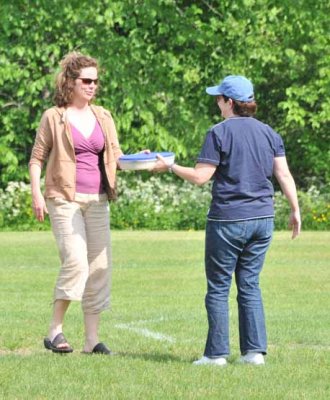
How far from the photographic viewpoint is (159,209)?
95.0 ft

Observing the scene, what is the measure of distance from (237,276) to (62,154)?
145 cm

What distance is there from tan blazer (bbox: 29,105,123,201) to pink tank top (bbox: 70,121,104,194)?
5 cm

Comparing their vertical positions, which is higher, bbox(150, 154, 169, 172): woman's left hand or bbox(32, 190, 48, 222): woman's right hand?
bbox(150, 154, 169, 172): woman's left hand

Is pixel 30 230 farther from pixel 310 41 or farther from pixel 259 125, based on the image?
pixel 259 125

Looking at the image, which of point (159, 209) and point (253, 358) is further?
point (159, 209)

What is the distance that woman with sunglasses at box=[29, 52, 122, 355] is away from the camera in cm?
877

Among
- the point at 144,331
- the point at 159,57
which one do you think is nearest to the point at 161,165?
the point at 144,331

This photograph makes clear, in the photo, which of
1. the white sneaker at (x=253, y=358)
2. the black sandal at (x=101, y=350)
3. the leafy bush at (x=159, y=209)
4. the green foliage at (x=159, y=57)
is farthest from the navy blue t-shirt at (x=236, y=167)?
the green foliage at (x=159, y=57)

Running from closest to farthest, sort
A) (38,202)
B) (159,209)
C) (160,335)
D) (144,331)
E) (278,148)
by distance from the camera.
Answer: (278,148)
(38,202)
(160,335)
(144,331)
(159,209)

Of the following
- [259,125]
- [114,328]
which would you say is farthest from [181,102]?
[259,125]

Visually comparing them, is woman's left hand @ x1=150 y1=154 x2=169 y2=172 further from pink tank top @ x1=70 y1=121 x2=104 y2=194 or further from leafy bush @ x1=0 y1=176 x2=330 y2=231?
leafy bush @ x1=0 y1=176 x2=330 y2=231

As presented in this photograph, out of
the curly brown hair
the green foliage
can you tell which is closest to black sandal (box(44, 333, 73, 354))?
the curly brown hair

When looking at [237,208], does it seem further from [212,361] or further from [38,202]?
[38,202]

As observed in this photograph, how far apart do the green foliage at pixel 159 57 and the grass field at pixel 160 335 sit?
1105 centimetres
